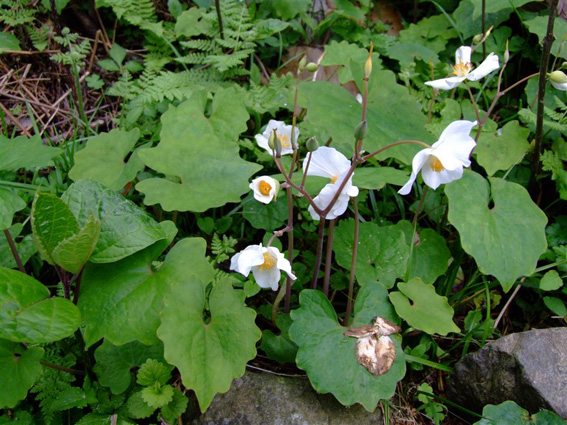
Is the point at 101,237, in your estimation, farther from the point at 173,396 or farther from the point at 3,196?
the point at 173,396

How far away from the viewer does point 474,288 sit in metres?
2.26

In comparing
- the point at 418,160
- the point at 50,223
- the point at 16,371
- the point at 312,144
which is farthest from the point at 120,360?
the point at 418,160

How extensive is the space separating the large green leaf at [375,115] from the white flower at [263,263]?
64 cm

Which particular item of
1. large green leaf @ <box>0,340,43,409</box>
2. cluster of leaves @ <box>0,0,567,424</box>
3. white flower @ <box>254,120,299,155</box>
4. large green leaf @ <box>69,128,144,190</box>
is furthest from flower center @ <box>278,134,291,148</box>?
large green leaf @ <box>0,340,43,409</box>

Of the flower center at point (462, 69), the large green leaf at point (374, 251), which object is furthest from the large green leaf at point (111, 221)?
the flower center at point (462, 69)

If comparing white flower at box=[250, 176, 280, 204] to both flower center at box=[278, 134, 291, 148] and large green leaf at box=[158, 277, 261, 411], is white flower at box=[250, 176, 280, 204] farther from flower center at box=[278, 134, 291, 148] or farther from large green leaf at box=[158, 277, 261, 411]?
flower center at box=[278, 134, 291, 148]

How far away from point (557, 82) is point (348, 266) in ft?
3.79

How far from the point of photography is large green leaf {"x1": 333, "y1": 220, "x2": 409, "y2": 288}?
1.97 meters

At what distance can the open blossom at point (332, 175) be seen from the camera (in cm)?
166

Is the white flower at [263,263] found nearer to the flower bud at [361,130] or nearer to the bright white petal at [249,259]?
the bright white petal at [249,259]

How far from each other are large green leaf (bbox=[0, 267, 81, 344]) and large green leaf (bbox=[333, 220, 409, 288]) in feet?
3.63

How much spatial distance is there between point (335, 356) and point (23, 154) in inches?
60.8

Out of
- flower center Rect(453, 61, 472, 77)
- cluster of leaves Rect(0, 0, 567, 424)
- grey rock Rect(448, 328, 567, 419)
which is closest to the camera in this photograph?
cluster of leaves Rect(0, 0, 567, 424)

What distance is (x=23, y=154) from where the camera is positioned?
6.49ft
